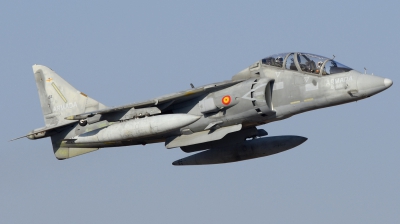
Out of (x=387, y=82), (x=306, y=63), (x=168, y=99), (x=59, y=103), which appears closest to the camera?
(x=387, y=82)

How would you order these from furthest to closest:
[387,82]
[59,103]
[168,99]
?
[59,103], [168,99], [387,82]

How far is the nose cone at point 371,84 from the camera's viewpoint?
2162 centimetres

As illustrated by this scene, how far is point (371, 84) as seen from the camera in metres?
21.7

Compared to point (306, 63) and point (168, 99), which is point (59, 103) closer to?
point (168, 99)

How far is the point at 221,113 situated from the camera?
2284cm

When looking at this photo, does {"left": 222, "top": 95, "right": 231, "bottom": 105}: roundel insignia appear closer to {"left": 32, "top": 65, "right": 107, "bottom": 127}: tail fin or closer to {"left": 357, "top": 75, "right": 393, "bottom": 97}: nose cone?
{"left": 357, "top": 75, "right": 393, "bottom": 97}: nose cone

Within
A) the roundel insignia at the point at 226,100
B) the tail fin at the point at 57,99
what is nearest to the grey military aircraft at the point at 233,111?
the roundel insignia at the point at 226,100

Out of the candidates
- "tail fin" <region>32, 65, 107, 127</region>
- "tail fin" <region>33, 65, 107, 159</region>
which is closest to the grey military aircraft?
"tail fin" <region>33, 65, 107, 159</region>

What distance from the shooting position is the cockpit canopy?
22312 millimetres

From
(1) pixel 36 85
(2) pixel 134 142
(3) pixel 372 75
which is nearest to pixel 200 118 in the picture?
(2) pixel 134 142

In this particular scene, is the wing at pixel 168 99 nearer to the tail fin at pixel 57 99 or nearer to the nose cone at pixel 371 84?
the tail fin at pixel 57 99

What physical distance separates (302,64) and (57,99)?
7.94m

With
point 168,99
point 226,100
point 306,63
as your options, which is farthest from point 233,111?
point 306,63

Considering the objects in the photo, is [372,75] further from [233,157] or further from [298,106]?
[233,157]
